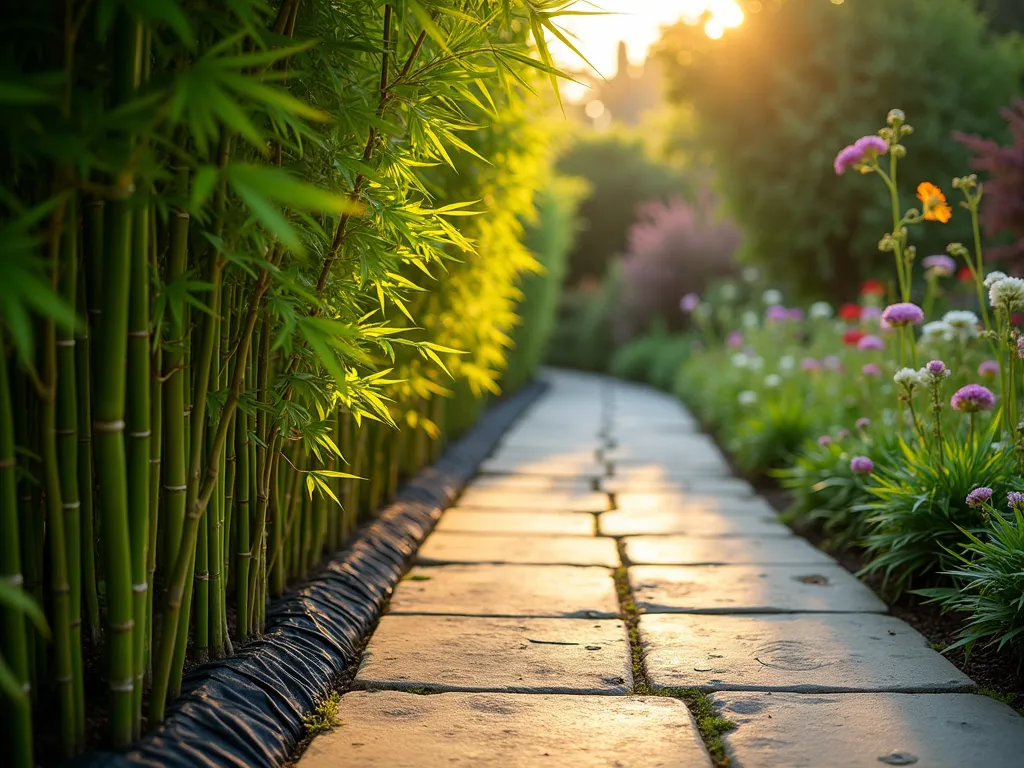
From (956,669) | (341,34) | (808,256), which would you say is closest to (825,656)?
(956,669)

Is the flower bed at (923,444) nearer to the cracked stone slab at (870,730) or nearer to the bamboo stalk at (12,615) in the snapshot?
the cracked stone slab at (870,730)

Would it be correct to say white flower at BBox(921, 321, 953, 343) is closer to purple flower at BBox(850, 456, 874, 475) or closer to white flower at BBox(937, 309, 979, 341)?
white flower at BBox(937, 309, 979, 341)

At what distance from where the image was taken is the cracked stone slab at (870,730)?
5.17 ft

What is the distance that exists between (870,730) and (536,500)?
2443mm

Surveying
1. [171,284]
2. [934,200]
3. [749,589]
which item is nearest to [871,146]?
[934,200]

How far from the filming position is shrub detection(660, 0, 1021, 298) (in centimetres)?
639

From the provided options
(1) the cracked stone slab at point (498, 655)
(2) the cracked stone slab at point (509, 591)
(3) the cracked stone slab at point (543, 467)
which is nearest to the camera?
(1) the cracked stone slab at point (498, 655)

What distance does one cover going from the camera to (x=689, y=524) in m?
3.60

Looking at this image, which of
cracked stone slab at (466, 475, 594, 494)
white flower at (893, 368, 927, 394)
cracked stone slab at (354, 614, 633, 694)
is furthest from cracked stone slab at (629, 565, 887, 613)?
cracked stone slab at (466, 475, 594, 494)

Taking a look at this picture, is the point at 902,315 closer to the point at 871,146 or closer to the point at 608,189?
the point at 871,146

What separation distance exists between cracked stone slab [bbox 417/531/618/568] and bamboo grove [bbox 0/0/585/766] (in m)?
0.95

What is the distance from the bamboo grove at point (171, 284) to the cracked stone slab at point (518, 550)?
0.95m

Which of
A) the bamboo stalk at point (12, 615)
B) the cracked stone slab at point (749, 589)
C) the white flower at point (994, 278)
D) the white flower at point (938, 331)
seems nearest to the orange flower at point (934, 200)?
the white flower at point (994, 278)

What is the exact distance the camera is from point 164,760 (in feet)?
4.57
